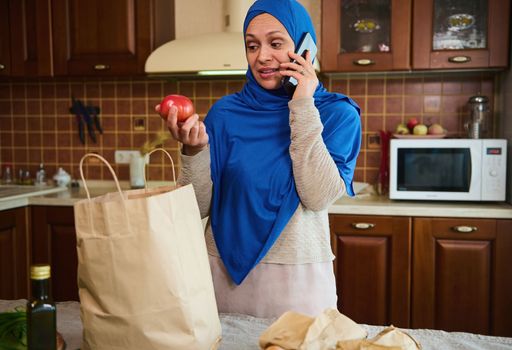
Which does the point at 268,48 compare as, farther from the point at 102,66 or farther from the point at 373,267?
the point at 102,66

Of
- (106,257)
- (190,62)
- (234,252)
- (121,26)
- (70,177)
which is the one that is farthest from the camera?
(70,177)

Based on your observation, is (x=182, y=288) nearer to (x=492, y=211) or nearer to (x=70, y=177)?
(x=492, y=211)

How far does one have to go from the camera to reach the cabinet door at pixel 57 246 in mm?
2879

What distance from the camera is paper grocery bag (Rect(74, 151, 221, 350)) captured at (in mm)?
793

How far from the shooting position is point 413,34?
2.67m

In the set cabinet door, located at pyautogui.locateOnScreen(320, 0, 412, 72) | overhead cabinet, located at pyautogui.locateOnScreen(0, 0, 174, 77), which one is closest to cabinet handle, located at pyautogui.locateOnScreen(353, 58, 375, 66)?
cabinet door, located at pyautogui.locateOnScreen(320, 0, 412, 72)

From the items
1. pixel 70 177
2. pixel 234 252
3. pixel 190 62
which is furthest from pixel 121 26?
pixel 234 252

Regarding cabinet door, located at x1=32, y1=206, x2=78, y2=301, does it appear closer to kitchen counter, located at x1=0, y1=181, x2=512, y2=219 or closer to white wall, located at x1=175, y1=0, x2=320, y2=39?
kitchen counter, located at x1=0, y1=181, x2=512, y2=219

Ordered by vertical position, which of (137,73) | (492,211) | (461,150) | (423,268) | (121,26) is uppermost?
(121,26)

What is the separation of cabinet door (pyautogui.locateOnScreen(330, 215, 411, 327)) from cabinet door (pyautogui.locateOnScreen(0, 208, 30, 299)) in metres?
1.58

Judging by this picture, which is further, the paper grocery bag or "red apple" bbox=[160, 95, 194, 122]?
"red apple" bbox=[160, 95, 194, 122]

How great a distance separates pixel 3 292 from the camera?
2797 mm

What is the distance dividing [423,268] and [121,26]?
6.34 feet

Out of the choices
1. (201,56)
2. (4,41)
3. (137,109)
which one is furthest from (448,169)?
(4,41)
